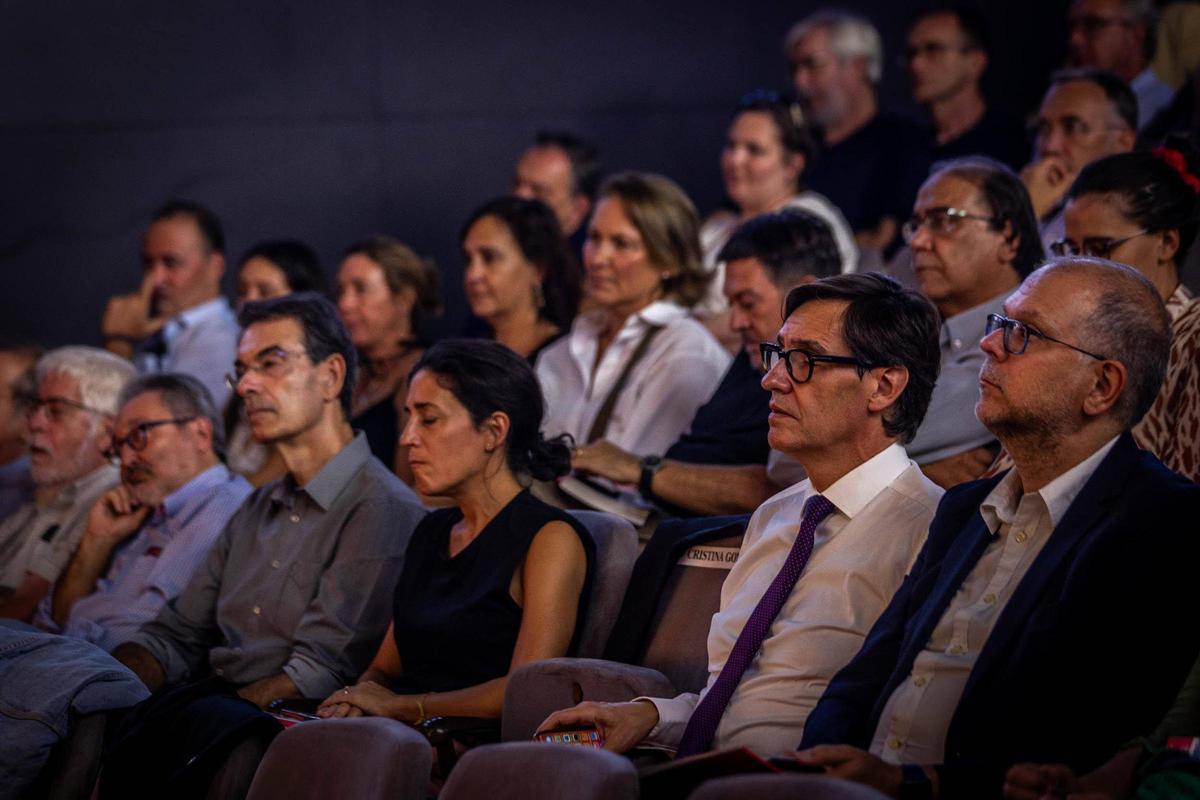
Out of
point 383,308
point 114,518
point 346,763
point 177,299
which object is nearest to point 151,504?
point 114,518

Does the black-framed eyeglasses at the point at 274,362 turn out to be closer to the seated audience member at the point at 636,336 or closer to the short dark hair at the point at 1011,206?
the seated audience member at the point at 636,336

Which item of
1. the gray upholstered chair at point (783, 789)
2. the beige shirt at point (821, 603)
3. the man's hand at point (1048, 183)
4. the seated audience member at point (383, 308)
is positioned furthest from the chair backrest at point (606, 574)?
the man's hand at point (1048, 183)

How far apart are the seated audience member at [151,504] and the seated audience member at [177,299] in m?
1.25

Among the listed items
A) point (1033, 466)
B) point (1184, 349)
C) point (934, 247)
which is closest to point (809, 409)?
point (1033, 466)

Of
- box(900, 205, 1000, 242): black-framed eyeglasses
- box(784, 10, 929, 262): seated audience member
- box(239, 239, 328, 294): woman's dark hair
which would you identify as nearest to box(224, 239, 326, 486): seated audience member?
box(239, 239, 328, 294): woman's dark hair

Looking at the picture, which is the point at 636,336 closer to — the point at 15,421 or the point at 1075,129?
the point at 1075,129

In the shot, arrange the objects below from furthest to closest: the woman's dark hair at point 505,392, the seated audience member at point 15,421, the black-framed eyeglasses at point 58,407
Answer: the seated audience member at point 15,421 → the black-framed eyeglasses at point 58,407 → the woman's dark hair at point 505,392

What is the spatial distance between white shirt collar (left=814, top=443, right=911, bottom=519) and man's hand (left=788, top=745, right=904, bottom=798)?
570 millimetres

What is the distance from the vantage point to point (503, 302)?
4.92m

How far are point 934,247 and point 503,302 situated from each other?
1.68 meters

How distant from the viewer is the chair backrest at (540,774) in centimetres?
213

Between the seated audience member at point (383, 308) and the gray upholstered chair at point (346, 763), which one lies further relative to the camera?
the seated audience member at point (383, 308)

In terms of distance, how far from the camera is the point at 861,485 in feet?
8.82

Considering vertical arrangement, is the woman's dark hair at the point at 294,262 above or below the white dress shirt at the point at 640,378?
above
